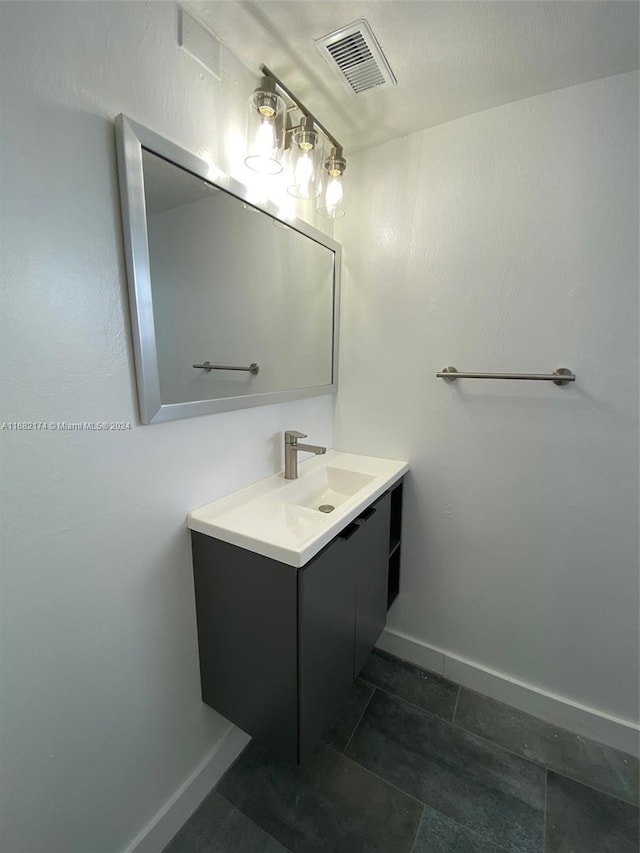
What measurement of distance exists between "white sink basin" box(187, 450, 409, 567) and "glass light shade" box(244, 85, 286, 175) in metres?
1.06

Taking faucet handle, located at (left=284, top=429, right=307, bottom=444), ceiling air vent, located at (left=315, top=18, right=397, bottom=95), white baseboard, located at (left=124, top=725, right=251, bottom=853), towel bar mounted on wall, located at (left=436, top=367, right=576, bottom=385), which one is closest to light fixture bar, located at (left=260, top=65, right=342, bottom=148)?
ceiling air vent, located at (left=315, top=18, right=397, bottom=95)

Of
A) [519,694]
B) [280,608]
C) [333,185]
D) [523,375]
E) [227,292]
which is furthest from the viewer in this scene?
[519,694]

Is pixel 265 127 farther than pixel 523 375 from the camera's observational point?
No

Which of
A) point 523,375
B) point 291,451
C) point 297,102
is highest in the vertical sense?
point 297,102

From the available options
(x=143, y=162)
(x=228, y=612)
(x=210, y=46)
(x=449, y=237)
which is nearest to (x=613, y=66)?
(x=449, y=237)

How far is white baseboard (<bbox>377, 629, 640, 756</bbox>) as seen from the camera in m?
1.34

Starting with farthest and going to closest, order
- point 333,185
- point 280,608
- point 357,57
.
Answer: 1. point 333,185
2. point 357,57
3. point 280,608

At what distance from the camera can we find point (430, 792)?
1.20 m

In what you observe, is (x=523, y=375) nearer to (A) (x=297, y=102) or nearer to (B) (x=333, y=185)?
(B) (x=333, y=185)

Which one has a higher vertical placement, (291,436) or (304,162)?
(304,162)

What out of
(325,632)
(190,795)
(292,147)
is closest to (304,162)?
(292,147)

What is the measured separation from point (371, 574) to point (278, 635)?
46cm

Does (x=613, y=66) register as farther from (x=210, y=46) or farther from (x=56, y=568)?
(x=56, y=568)

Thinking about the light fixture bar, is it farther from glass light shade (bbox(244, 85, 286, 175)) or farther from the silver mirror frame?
the silver mirror frame
